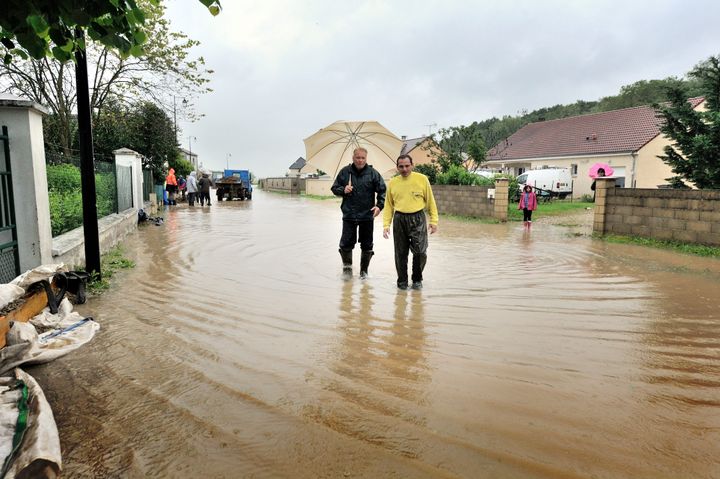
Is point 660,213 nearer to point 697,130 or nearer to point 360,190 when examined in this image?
point 697,130

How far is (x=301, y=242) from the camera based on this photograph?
1096 centimetres

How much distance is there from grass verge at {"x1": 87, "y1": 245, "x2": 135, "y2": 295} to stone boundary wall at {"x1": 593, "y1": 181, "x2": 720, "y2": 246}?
1067cm

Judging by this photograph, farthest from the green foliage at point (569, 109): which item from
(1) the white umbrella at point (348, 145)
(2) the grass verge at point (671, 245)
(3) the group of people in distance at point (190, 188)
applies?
(3) the group of people in distance at point (190, 188)

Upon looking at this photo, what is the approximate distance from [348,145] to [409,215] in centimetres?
356

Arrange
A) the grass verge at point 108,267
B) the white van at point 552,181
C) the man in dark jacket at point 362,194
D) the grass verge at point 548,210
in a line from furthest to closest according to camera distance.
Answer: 1. the white van at point 552,181
2. the grass verge at point 548,210
3. the man in dark jacket at point 362,194
4. the grass verge at point 108,267

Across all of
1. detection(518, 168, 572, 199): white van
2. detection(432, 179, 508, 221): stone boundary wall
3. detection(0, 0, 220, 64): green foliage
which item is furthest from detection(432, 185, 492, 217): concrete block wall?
detection(0, 0, 220, 64): green foliage

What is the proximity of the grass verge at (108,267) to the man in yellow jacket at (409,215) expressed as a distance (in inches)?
141

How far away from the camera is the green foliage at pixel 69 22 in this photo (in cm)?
302

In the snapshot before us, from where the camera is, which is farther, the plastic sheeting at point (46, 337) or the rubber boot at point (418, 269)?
the rubber boot at point (418, 269)

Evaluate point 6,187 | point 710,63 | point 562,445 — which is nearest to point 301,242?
point 6,187

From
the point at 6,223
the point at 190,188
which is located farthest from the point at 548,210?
the point at 6,223

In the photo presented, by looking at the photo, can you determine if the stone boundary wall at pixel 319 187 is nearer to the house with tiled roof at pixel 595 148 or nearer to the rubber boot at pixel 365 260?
the house with tiled roof at pixel 595 148

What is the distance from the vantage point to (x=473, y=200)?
1866 centimetres

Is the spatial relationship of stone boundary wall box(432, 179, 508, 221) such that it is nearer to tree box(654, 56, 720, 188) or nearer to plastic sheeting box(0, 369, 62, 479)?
tree box(654, 56, 720, 188)
